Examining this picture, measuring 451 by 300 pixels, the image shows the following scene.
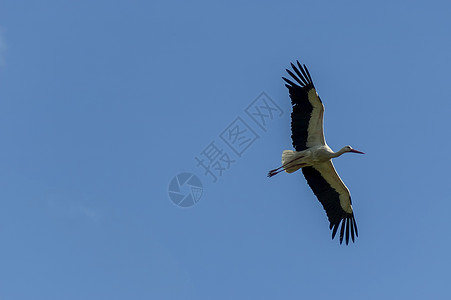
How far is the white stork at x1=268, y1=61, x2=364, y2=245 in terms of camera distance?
19547mm

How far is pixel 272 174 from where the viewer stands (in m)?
20.5

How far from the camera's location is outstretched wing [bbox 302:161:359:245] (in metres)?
20.6

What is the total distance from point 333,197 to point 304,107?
255 cm

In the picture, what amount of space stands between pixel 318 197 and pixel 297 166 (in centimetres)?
103

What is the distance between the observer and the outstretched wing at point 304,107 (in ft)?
64.0

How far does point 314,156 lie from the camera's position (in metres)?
19.9

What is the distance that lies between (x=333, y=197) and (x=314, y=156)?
55.7 inches

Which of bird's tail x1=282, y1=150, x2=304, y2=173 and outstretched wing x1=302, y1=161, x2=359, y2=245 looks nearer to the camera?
bird's tail x1=282, y1=150, x2=304, y2=173

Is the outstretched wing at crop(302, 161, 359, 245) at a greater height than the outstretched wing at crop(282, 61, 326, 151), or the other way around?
the outstretched wing at crop(282, 61, 326, 151)

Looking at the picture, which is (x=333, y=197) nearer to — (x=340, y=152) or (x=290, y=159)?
(x=340, y=152)

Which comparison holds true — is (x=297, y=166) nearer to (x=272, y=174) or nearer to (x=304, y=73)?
(x=272, y=174)

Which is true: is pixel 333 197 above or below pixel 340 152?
below

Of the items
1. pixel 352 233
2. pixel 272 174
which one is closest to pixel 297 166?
pixel 272 174

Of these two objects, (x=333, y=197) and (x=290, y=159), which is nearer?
(x=290, y=159)
